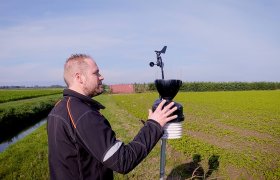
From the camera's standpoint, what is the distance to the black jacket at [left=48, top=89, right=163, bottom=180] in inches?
71.9

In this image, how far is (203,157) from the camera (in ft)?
22.7

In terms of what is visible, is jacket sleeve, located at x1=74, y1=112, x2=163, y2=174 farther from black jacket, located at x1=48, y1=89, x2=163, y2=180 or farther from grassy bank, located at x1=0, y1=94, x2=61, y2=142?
grassy bank, located at x1=0, y1=94, x2=61, y2=142

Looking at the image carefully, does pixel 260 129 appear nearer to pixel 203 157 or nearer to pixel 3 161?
pixel 203 157

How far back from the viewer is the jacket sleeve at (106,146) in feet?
5.96

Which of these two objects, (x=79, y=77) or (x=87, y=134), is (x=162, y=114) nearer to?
(x=87, y=134)

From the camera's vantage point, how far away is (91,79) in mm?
2057

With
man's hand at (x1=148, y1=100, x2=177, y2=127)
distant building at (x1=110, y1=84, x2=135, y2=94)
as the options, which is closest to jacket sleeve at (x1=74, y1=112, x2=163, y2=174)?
man's hand at (x1=148, y1=100, x2=177, y2=127)

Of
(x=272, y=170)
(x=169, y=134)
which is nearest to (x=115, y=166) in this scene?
(x=169, y=134)

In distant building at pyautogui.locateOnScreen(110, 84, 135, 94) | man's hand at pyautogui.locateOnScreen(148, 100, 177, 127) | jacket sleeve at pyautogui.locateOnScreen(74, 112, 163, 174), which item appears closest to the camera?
jacket sleeve at pyautogui.locateOnScreen(74, 112, 163, 174)

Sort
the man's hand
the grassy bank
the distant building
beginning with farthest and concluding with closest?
the distant building, the grassy bank, the man's hand

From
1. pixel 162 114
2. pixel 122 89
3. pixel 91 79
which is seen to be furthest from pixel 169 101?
pixel 122 89

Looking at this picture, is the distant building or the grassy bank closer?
the grassy bank

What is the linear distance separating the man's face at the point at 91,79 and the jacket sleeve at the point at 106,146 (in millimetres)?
240

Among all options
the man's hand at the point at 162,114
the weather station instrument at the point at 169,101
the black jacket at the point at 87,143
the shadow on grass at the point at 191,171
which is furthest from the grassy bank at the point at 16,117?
the man's hand at the point at 162,114
